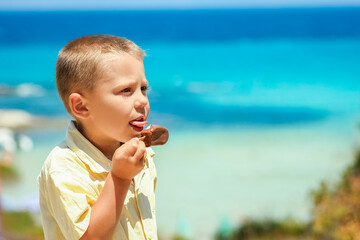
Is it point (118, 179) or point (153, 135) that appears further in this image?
point (153, 135)

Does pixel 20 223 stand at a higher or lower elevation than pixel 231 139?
lower

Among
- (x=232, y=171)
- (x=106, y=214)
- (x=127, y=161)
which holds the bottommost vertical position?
(x=106, y=214)

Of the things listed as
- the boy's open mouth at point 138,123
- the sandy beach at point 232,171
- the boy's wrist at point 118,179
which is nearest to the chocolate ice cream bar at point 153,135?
the boy's open mouth at point 138,123

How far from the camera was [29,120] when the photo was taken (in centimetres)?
1484

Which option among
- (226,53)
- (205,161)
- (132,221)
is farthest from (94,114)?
(226,53)

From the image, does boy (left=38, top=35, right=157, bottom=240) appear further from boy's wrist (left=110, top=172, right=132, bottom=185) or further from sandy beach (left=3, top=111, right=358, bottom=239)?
sandy beach (left=3, top=111, right=358, bottom=239)

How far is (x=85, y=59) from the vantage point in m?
1.43

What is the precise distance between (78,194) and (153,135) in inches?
11.3

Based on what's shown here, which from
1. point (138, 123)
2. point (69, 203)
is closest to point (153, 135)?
point (138, 123)

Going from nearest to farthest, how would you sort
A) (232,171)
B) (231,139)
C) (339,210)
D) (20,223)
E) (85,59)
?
1. (85,59)
2. (339,210)
3. (20,223)
4. (232,171)
5. (231,139)

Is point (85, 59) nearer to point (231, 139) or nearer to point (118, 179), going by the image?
point (118, 179)

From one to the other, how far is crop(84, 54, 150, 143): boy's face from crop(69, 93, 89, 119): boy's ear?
0.04 feet

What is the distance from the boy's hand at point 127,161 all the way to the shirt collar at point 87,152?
0.11 metres

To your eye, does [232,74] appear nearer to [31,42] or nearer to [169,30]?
[31,42]
